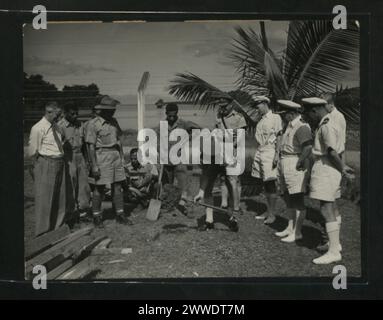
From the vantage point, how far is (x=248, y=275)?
18.1ft

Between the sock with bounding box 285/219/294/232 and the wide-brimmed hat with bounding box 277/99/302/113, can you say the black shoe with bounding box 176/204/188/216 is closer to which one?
the sock with bounding box 285/219/294/232

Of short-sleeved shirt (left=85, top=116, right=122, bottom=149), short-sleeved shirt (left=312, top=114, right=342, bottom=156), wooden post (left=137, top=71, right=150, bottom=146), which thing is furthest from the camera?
short-sleeved shirt (left=85, top=116, right=122, bottom=149)

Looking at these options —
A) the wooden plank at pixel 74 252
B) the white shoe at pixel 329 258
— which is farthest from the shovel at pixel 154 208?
the white shoe at pixel 329 258

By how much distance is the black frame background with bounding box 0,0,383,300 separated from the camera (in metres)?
5.37

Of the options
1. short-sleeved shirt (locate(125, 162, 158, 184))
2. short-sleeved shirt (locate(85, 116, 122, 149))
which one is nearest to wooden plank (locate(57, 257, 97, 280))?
short-sleeved shirt (locate(125, 162, 158, 184))

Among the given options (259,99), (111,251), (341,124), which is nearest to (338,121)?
(341,124)

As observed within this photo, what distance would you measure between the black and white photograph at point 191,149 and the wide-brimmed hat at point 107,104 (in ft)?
0.04

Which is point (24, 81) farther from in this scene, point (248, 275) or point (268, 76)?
point (248, 275)

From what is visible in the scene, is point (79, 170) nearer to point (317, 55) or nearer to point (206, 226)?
point (206, 226)

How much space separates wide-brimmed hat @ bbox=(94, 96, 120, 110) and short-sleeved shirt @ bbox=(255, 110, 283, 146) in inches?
55.4

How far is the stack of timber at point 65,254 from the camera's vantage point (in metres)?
5.52

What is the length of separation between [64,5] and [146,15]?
30.6 inches
